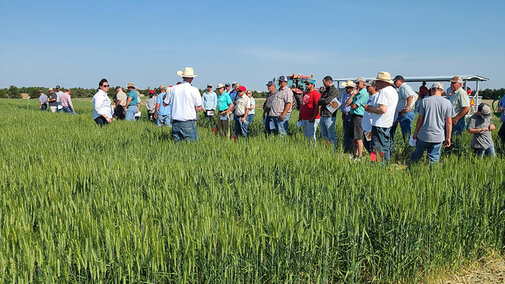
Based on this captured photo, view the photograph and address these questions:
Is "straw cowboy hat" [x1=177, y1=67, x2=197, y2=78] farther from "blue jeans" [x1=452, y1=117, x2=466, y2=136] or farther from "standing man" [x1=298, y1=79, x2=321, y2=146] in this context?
"blue jeans" [x1=452, y1=117, x2=466, y2=136]

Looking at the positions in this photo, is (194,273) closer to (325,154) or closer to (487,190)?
(487,190)

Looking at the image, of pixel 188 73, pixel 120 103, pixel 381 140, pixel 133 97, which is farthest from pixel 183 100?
pixel 120 103

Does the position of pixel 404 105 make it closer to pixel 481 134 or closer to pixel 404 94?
pixel 404 94

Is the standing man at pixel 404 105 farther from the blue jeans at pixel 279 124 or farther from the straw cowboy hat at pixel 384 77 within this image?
the blue jeans at pixel 279 124

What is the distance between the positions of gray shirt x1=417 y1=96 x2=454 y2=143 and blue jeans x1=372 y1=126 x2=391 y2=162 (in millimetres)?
853

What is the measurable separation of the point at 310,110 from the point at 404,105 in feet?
6.49

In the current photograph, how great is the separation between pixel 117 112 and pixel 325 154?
393 inches

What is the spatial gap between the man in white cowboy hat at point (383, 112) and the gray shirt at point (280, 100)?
2.75m

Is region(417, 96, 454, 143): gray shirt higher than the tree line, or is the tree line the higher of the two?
the tree line

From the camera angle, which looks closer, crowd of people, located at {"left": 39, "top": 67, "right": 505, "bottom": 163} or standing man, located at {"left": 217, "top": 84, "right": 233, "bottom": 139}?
crowd of people, located at {"left": 39, "top": 67, "right": 505, "bottom": 163}

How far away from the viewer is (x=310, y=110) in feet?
28.0

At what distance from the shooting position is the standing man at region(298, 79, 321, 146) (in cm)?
842

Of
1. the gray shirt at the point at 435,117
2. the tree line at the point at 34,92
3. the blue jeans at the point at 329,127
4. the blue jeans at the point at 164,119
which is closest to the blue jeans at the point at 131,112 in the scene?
the blue jeans at the point at 164,119

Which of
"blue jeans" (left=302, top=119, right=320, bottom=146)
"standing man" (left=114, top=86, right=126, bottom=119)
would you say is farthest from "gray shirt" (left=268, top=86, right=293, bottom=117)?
"standing man" (left=114, top=86, right=126, bottom=119)
